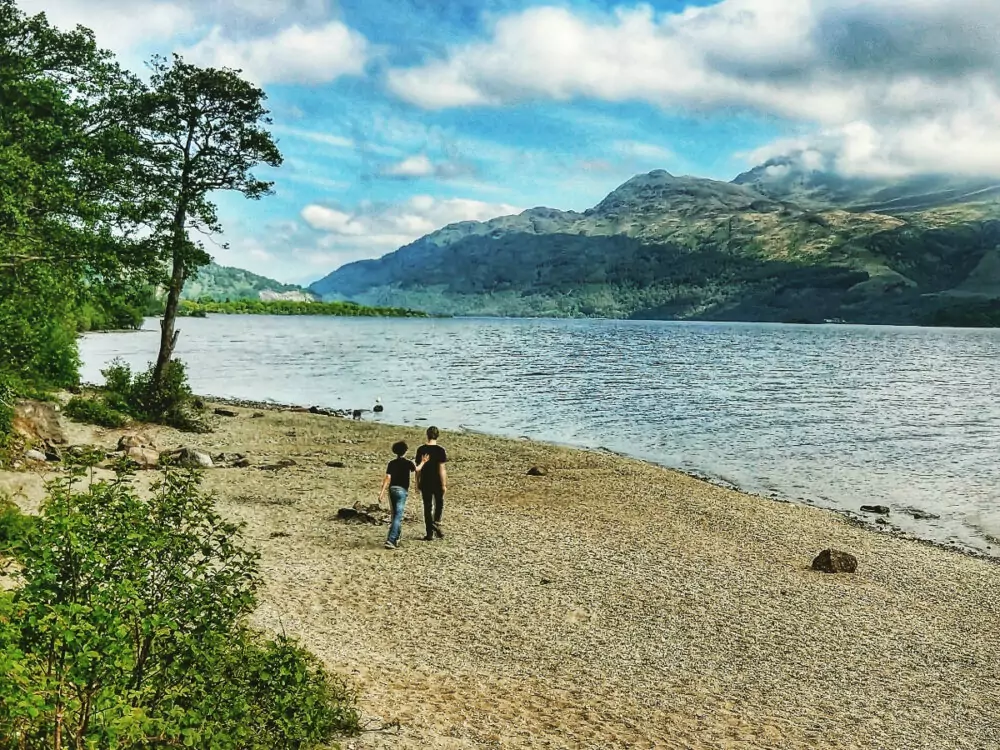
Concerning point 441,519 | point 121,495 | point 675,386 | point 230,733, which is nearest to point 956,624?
point 441,519

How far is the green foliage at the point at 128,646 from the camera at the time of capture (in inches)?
226

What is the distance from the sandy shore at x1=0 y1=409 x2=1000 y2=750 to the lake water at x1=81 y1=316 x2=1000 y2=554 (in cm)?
929

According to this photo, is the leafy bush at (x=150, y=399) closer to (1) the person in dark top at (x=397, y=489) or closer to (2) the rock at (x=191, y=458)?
(2) the rock at (x=191, y=458)

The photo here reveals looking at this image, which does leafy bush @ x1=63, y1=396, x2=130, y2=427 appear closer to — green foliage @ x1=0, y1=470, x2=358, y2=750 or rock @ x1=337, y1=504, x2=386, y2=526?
rock @ x1=337, y1=504, x2=386, y2=526

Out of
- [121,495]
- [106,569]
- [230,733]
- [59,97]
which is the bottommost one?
[230,733]

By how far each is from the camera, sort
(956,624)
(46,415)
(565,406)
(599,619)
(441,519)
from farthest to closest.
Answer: (565,406)
(46,415)
(441,519)
(956,624)
(599,619)

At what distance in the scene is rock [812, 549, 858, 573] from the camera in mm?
20516

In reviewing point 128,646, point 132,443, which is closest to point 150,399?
point 132,443

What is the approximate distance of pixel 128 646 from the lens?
6000 mm

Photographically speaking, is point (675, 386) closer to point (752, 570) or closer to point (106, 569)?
point (752, 570)

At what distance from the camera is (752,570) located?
20.2 metres

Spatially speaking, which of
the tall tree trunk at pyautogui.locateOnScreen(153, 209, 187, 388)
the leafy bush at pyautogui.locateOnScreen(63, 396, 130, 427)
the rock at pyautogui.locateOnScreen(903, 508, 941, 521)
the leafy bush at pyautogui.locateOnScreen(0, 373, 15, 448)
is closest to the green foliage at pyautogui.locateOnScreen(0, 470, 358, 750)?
the leafy bush at pyautogui.locateOnScreen(0, 373, 15, 448)

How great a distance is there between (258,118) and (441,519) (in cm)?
2341

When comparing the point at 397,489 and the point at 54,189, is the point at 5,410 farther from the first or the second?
the point at 397,489
